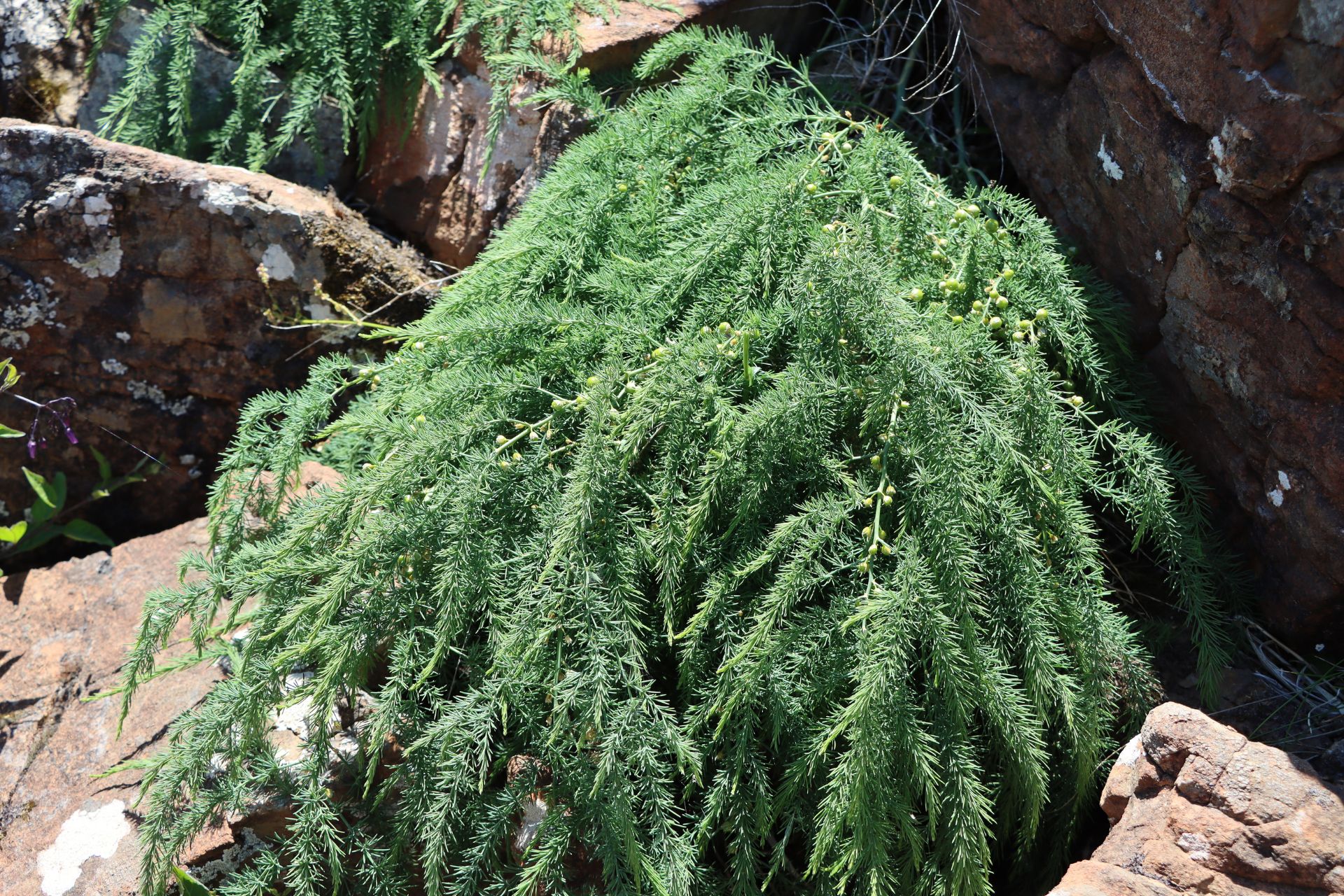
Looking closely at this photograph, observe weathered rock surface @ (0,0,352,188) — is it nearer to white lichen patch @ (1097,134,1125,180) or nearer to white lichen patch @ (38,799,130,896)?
white lichen patch @ (38,799,130,896)

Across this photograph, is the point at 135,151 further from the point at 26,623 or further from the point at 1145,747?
the point at 1145,747

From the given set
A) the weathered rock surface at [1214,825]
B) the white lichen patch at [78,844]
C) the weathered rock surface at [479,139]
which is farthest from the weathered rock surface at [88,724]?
the weathered rock surface at [1214,825]

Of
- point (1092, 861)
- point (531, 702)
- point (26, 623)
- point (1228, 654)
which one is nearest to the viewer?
point (1092, 861)

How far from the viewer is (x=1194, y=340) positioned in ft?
7.32

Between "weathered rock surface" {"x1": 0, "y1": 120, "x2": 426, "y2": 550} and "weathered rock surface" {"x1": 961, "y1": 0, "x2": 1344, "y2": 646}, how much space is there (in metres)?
1.88

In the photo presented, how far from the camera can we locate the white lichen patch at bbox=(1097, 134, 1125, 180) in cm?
232

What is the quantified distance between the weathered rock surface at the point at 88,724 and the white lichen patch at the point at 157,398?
1.18 ft

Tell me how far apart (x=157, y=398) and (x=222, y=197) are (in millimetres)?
635

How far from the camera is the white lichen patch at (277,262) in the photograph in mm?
2881

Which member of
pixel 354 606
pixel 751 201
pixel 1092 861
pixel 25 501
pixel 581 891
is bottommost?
pixel 25 501

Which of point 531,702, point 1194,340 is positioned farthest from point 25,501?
point 1194,340

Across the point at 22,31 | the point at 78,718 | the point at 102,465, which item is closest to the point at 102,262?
the point at 102,465

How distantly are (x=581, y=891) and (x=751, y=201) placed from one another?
1.44m

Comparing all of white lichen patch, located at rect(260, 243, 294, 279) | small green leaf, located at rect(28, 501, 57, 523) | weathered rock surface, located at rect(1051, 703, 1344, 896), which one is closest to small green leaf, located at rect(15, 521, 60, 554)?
small green leaf, located at rect(28, 501, 57, 523)
